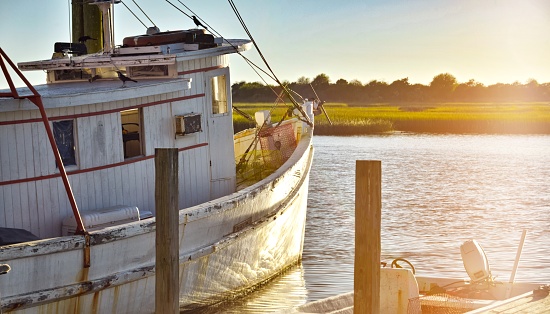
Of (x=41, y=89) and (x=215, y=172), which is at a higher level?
(x=41, y=89)

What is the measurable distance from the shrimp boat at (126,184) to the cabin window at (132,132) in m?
0.02

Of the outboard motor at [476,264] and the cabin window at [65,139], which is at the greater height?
the cabin window at [65,139]

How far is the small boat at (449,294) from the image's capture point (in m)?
13.0

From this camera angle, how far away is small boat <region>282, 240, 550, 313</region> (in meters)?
13.0

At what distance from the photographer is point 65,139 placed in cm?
1392

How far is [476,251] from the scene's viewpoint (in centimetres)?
1473

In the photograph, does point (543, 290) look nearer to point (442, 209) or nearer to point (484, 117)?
point (442, 209)

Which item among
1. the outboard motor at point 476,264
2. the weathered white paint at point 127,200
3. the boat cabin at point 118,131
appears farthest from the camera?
the outboard motor at point 476,264

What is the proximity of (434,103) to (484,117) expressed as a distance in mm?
15048

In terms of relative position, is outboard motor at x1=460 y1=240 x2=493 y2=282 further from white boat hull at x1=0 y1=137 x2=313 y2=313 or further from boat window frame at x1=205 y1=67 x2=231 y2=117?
boat window frame at x1=205 y1=67 x2=231 y2=117

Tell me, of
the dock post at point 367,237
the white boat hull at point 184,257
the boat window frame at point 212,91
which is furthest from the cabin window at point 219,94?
the dock post at point 367,237

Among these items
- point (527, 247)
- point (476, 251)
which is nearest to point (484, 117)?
point (527, 247)

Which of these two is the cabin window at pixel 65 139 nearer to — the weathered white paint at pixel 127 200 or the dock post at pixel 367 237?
the weathered white paint at pixel 127 200

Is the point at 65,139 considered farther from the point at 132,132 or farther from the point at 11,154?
the point at 132,132
